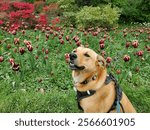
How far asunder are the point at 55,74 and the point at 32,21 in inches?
200

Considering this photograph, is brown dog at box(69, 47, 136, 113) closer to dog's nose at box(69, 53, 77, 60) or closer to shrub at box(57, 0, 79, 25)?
dog's nose at box(69, 53, 77, 60)

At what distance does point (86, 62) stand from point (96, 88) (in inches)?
13.1

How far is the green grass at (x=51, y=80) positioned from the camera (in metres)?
5.97

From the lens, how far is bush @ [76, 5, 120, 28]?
12.4m

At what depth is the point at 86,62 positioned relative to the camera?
5062 mm

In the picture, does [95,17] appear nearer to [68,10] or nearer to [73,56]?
[68,10]

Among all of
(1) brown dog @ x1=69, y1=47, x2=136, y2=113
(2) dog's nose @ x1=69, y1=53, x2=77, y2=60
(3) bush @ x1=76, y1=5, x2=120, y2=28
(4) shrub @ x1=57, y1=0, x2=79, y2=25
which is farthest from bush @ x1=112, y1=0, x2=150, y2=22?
(2) dog's nose @ x1=69, y1=53, x2=77, y2=60

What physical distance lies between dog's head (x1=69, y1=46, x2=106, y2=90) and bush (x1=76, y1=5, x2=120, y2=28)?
723 cm

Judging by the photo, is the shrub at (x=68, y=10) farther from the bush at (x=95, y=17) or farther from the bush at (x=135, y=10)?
the bush at (x=135, y=10)

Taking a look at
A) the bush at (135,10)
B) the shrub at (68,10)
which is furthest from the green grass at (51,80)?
the bush at (135,10)

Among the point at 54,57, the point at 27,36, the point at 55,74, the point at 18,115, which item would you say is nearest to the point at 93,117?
the point at 18,115

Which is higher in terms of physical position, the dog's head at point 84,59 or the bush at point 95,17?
the dog's head at point 84,59

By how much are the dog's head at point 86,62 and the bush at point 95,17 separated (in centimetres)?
723

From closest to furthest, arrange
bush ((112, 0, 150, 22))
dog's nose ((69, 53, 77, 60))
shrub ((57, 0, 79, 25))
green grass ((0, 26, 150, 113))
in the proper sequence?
dog's nose ((69, 53, 77, 60)) < green grass ((0, 26, 150, 113)) < shrub ((57, 0, 79, 25)) < bush ((112, 0, 150, 22))
